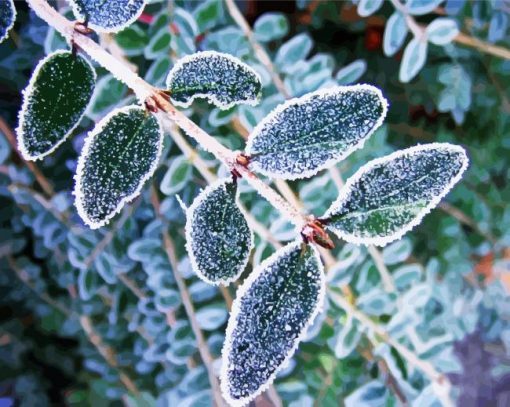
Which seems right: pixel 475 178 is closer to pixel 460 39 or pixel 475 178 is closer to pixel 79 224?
pixel 460 39

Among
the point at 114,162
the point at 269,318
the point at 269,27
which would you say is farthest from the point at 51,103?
the point at 269,27

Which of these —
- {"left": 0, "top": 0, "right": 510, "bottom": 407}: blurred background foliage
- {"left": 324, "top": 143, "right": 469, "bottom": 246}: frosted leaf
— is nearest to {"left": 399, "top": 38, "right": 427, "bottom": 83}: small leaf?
{"left": 0, "top": 0, "right": 510, "bottom": 407}: blurred background foliage

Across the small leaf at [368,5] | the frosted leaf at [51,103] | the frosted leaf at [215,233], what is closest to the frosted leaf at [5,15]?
the frosted leaf at [51,103]

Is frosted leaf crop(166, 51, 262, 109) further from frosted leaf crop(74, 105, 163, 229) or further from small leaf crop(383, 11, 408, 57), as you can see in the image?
small leaf crop(383, 11, 408, 57)

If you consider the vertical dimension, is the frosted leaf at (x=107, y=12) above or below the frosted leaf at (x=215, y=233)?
above

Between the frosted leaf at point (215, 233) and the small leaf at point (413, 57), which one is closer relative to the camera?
the frosted leaf at point (215, 233)

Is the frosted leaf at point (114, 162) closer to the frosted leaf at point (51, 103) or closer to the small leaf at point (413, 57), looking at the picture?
the frosted leaf at point (51, 103)
